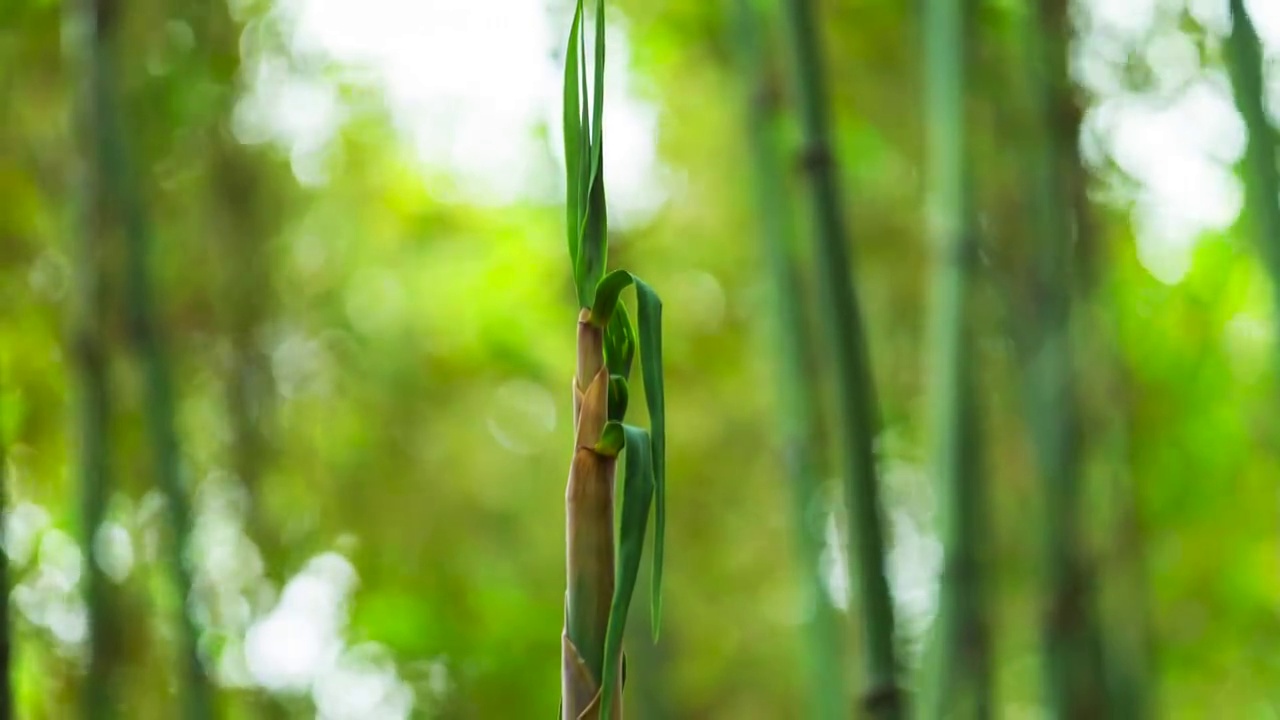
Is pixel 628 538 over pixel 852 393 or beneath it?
beneath

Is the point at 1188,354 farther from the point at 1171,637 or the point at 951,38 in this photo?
the point at 951,38

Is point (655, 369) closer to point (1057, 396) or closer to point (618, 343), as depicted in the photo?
point (618, 343)

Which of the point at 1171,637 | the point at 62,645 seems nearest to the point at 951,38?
the point at 62,645

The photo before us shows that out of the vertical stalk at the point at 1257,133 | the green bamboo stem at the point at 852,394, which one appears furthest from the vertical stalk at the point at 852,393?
the vertical stalk at the point at 1257,133

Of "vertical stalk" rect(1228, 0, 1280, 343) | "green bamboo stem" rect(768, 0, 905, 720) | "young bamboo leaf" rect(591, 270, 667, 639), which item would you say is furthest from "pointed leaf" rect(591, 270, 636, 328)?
"vertical stalk" rect(1228, 0, 1280, 343)

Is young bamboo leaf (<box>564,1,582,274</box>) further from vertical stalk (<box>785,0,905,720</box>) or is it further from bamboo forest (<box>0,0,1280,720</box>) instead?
vertical stalk (<box>785,0,905,720</box>)

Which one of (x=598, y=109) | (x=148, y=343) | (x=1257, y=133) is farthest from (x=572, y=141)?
(x=148, y=343)

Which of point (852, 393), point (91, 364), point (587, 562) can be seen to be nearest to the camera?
point (587, 562)
